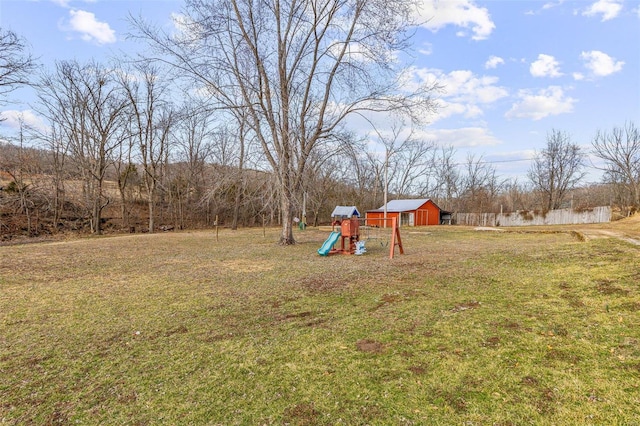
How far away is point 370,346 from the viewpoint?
3.21 metres

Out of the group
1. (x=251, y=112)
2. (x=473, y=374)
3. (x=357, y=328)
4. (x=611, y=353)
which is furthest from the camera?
(x=251, y=112)

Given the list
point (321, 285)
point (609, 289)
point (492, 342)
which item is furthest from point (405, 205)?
point (492, 342)

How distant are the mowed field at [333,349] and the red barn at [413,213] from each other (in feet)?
83.7

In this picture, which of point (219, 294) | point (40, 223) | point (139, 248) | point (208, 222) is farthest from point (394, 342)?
point (208, 222)

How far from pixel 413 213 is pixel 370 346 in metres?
29.8

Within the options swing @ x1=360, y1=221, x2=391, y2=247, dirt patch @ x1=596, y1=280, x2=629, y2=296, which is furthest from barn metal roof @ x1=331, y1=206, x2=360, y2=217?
dirt patch @ x1=596, y1=280, x2=629, y2=296

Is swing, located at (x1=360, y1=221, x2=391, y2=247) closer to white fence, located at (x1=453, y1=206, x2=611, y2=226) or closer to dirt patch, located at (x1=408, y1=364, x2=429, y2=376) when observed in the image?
dirt patch, located at (x1=408, y1=364, x2=429, y2=376)

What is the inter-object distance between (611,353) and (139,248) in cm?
1283

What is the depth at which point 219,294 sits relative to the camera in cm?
547

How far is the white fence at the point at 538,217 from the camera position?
28047mm

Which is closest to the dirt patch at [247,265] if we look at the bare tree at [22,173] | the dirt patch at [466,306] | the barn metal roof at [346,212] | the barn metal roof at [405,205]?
the dirt patch at [466,306]

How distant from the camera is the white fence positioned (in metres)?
28.0

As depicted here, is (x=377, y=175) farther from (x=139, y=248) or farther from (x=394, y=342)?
(x=394, y=342)

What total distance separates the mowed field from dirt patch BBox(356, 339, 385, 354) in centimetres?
2
